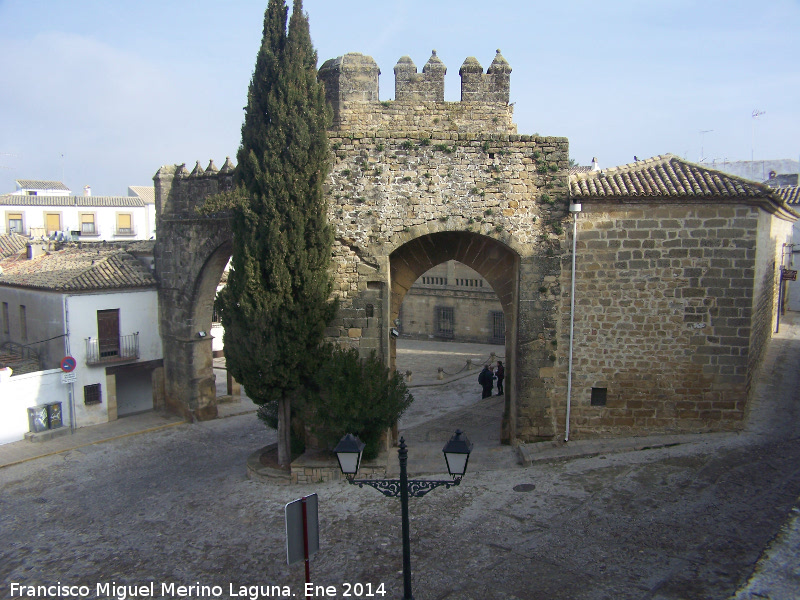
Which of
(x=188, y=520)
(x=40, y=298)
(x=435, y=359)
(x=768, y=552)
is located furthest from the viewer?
(x=435, y=359)

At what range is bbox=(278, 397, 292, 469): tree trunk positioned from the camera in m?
11.5

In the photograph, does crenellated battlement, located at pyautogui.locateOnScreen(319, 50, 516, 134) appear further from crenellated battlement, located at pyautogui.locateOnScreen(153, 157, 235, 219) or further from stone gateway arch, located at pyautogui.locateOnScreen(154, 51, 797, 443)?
crenellated battlement, located at pyautogui.locateOnScreen(153, 157, 235, 219)

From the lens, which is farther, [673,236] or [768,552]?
[673,236]

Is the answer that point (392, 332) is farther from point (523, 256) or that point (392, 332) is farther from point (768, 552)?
point (768, 552)

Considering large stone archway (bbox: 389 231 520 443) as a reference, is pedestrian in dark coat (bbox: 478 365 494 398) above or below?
below

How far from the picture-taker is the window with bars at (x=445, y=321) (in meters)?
28.2

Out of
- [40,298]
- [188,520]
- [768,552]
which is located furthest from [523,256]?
[40,298]

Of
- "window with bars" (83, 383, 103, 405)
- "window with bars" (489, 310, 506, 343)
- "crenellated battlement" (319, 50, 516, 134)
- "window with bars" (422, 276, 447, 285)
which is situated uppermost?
"crenellated battlement" (319, 50, 516, 134)

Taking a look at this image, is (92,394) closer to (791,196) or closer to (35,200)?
(791,196)

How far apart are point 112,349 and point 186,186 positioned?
16.2ft

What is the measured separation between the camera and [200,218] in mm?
15164

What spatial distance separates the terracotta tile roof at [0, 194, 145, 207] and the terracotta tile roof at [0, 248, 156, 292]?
18859 millimetres

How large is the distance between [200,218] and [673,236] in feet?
35.0

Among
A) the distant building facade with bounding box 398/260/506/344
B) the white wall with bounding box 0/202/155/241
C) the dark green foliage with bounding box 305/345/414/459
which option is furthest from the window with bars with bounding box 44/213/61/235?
the dark green foliage with bounding box 305/345/414/459
